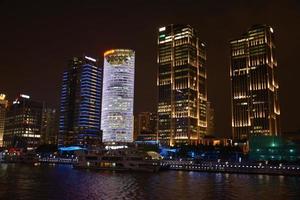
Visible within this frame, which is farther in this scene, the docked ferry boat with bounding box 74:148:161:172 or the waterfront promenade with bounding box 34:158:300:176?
the docked ferry boat with bounding box 74:148:161:172

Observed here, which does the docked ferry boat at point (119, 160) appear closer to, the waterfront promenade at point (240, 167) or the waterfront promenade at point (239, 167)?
the waterfront promenade at point (239, 167)

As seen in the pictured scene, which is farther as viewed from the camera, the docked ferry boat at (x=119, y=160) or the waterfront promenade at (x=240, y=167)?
the docked ferry boat at (x=119, y=160)

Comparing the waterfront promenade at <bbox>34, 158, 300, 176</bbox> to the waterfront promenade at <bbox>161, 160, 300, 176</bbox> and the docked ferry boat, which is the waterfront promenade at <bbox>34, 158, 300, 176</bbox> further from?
the docked ferry boat

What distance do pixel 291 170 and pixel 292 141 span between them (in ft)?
159

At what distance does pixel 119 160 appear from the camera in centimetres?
13400

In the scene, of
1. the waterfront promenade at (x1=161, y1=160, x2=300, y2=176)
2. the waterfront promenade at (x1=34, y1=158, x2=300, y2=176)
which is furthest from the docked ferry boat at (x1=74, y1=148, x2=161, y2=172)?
the waterfront promenade at (x1=161, y1=160, x2=300, y2=176)

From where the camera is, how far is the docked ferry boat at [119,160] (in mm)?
128988

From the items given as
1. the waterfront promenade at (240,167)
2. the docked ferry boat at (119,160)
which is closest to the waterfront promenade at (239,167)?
the waterfront promenade at (240,167)

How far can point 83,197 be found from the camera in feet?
187

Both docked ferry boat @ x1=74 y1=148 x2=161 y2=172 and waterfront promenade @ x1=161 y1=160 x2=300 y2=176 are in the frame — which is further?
docked ferry boat @ x1=74 y1=148 x2=161 y2=172

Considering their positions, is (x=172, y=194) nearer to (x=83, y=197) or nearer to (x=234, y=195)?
(x=234, y=195)

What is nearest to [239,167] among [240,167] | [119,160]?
[240,167]

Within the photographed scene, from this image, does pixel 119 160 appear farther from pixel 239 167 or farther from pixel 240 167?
pixel 240 167

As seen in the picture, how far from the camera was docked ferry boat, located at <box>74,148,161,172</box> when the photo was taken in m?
129
